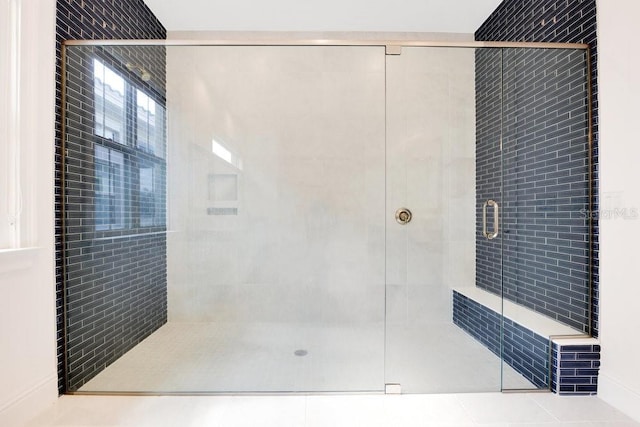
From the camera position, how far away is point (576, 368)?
1.82 m

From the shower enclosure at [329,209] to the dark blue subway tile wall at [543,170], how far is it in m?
0.01

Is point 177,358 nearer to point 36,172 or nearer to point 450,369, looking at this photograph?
point 36,172

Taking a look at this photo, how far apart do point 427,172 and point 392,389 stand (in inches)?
48.9

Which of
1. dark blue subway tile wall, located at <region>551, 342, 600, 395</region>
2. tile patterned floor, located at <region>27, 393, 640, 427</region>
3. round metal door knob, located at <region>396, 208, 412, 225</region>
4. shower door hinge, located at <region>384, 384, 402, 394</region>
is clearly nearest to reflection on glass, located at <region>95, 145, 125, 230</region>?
tile patterned floor, located at <region>27, 393, 640, 427</region>

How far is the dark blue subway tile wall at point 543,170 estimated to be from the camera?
1.91 metres

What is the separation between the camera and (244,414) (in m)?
1.68

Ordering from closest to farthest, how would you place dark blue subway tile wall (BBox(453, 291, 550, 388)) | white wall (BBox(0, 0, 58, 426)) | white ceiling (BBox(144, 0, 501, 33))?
1. white wall (BBox(0, 0, 58, 426))
2. dark blue subway tile wall (BBox(453, 291, 550, 388))
3. white ceiling (BBox(144, 0, 501, 33))

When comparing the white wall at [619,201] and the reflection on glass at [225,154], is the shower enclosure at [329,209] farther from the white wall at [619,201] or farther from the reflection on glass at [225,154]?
the white wall at [619,201]

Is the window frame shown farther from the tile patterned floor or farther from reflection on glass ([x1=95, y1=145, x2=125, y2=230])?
the tile patterned floor

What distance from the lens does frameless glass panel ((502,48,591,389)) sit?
6.27ft

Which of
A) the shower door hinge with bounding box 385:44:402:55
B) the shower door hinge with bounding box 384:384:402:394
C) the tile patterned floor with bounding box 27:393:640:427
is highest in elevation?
the shower door hinge with bounding box 385:44:402:55

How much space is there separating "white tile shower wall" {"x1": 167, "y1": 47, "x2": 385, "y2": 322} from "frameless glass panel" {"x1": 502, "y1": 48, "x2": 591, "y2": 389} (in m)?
0.80

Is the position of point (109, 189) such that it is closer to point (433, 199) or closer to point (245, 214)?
point (245, 214)

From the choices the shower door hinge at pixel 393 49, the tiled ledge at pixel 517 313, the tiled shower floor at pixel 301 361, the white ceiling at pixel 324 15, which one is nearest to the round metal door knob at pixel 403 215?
the tiled ledge at pixel 517 313
